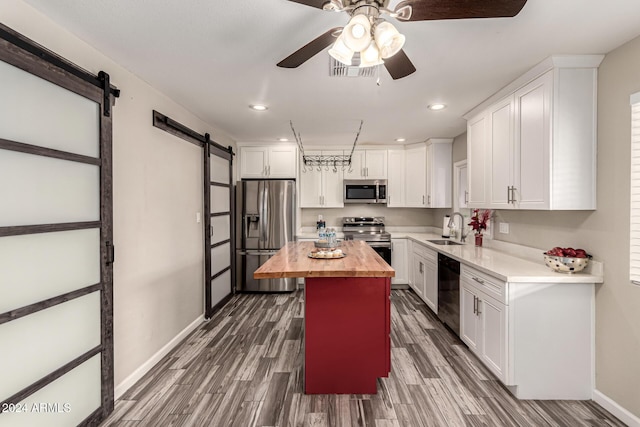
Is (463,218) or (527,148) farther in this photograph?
(463,218)

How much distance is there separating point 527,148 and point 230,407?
2.93 metres

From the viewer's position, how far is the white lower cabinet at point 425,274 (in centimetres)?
382

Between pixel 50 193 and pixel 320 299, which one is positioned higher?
pixel 50 193

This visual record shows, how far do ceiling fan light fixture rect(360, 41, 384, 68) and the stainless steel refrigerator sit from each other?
3.53 metres

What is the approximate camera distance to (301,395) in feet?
7.45

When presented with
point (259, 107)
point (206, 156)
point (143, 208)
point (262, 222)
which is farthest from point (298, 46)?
point (262, 222)

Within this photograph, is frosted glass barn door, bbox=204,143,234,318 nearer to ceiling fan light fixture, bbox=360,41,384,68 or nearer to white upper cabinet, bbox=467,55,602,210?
ceiling fan light fixture, bbox=360,41,384,68

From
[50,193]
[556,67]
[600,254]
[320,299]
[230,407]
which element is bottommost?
[230,407]

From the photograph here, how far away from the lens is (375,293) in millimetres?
2285

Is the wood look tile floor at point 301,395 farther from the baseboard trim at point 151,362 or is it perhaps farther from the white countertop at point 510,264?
the white countertop at point 510,264

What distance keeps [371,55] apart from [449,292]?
108 inches

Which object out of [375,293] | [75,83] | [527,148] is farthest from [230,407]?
[527,148]

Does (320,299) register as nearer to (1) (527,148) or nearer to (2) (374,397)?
(2) (374,397)

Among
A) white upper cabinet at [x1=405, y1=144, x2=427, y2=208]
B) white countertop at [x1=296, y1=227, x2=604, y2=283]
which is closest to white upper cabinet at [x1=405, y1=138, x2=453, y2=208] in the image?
white upper cabinet at [x1=405, y1=144, x2=427, y2=208]
